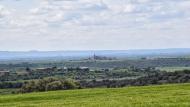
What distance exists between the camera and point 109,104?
2586cm

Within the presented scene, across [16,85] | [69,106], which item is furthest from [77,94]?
[16,85]

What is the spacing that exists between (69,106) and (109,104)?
2359 millimetres

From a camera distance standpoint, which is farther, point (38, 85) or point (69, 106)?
point (38, 85)

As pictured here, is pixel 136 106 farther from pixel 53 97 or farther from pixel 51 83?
pixel 51 83

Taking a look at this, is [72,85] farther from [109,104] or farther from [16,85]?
[16,85]

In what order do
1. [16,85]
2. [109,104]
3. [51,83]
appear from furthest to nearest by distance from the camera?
[16,85]
[51,83]
[109,104]

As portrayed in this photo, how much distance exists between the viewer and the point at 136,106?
24359 mm

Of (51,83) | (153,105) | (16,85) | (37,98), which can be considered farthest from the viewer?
(16,85)

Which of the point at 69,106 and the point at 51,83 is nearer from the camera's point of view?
the point at 69,106

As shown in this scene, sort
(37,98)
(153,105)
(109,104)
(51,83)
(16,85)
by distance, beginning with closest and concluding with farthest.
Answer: (153,105) < (109,104) < (37,98) < (51,83) < (16,85)

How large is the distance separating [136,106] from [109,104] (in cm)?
203

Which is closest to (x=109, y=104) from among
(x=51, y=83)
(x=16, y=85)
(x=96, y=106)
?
(x=96, y=106)

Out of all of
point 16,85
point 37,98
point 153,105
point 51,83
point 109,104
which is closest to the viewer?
point 153,105

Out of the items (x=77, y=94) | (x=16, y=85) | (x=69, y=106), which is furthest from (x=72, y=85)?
(x=16, y=85)
